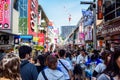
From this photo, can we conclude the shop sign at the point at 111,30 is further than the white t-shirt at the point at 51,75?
Yes

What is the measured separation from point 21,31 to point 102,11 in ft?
67.9

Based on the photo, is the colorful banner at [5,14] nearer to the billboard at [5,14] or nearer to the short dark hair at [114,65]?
the billboard at [5,14]

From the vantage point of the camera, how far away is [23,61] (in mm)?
7184

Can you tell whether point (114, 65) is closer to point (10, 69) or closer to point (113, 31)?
point (10, 69)

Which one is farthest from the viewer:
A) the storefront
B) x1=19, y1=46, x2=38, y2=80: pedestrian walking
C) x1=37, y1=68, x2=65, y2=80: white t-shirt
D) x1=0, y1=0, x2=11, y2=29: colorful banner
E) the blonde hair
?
x1=0, y1=0, x2=11, y2=29: colorful banner

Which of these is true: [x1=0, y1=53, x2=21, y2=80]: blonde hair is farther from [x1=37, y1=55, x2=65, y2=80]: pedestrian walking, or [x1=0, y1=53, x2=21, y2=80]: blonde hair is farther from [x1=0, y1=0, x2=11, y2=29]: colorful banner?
[x1=0, y1=0, x2=11, y2=29]: colorful banner

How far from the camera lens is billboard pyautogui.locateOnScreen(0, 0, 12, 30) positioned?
27.3 metres

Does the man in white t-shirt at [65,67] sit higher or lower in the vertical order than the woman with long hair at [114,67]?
lower

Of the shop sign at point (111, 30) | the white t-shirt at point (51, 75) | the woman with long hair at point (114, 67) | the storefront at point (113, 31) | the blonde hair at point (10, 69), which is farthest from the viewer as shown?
the storefront at point (113, 31)

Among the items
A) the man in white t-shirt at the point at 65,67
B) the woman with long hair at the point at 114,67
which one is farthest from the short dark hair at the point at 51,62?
the man in white t-shirt at the point at 65,67

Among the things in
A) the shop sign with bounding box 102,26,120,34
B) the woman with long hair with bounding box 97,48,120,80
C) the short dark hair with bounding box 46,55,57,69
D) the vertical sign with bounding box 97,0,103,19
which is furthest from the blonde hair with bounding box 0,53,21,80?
the vertical sign with bounding box 97,0,103,19

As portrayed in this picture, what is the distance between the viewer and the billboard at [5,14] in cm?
2728

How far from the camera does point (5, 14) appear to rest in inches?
1086

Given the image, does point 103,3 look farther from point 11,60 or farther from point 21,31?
point 11,60
